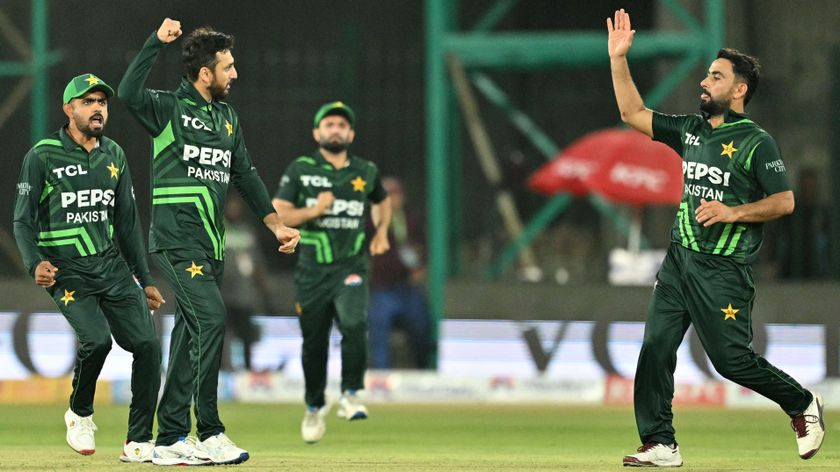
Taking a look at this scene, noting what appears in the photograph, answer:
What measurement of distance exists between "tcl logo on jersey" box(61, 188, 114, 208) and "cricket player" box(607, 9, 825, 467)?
2.71m

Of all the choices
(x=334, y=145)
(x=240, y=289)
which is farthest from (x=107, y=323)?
(x=240, y=289)

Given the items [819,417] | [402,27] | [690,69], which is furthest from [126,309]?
[402,27]

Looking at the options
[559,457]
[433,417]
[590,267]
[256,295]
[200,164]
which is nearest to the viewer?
[200,164]

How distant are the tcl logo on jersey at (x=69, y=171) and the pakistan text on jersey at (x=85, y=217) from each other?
0.20 metres

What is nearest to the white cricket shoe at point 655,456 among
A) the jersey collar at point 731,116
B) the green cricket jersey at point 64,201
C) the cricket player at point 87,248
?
the jersey collar at point 731,116

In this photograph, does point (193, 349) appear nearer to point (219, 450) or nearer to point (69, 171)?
point (219, 450)

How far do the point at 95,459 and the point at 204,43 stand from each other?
2.32 meters

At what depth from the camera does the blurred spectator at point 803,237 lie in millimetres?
16672

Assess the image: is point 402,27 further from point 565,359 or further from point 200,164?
point 200,164

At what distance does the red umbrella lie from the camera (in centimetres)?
1608

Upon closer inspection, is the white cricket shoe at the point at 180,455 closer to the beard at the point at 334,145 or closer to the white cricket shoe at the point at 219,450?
the white cricket shoe at the point at 219,450

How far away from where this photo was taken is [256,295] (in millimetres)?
16953

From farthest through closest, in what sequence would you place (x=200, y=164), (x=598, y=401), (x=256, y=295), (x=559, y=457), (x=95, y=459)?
(x=256, y=295) → (x=598, y=401) → (x=559, y=457) → (x=95, y=459) → (x=200, y=164)

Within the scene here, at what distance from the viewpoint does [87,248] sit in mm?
8867
